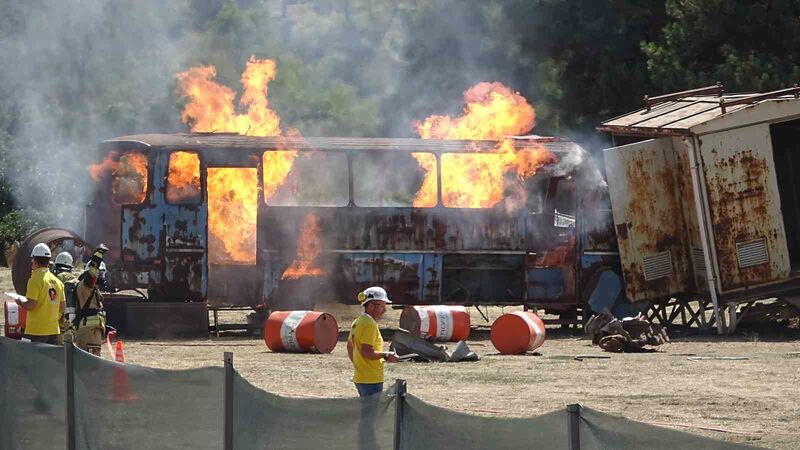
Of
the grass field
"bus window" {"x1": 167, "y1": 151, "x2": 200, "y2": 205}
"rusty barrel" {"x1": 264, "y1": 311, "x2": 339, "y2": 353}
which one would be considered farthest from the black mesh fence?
"bus window" {"x1": 167, "y1": 151, "x2": 200, "y2": 205}

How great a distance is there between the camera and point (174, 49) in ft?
160

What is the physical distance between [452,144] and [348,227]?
7.25 feet

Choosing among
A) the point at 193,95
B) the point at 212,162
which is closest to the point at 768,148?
the point at 212,162

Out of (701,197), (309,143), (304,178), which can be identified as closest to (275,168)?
(304,178)

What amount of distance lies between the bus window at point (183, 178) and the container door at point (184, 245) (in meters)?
0.02

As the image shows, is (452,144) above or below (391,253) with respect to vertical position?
above

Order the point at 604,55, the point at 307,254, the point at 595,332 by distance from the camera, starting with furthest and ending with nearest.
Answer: the point at 604,55 < the point at 307,254 < the point at 595,332

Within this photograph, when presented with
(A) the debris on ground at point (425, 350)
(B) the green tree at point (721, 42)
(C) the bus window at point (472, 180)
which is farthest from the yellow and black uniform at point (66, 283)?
(B) the green tree at point (721, 42)

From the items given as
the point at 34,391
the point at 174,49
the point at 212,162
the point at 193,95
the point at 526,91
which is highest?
the point at 174,49

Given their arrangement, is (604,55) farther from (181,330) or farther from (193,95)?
(181,330)

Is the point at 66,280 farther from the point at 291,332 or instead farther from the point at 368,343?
the point at 368,343

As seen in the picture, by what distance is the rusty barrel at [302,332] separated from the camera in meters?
18.6

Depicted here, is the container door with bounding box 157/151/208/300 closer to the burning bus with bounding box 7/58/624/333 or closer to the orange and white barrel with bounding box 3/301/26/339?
the burning bus with bounding box 7/58/624/333

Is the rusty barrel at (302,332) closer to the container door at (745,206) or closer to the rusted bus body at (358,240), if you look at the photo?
the rusted bus body at (358,240)
